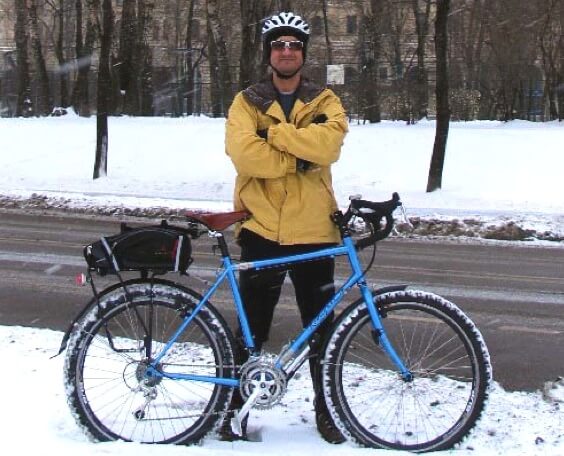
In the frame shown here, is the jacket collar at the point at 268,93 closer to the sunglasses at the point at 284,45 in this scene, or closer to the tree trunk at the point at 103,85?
the sunglasses at the point at 284,45

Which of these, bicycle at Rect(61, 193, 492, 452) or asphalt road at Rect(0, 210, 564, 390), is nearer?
bicycle at Rect(61, 193, 492, 452)

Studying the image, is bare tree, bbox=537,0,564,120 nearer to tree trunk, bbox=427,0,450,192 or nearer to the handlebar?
tree trunk, bbox=427,0,450,192

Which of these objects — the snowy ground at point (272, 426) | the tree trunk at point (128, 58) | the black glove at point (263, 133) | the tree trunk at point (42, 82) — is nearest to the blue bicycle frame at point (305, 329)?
the snowy ground at point (272, 426)

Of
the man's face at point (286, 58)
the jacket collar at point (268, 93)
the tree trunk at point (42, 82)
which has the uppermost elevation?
the tree trunk at point (42, 82)

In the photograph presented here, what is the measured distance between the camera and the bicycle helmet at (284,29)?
11.7ft

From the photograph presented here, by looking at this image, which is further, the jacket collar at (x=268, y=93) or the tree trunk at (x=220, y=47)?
the tree trunk at (x=220, y=47)

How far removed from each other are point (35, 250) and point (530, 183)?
1195cm

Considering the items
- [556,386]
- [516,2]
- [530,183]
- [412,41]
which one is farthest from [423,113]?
[556,386]

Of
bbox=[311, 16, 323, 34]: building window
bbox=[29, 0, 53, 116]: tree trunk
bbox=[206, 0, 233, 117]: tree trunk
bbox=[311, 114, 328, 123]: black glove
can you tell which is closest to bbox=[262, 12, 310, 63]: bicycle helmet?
bbox=[311, 114, 328, 123]: black glove

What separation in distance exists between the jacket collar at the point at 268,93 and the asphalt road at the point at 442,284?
1412 millimetres

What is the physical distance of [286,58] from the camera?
3.57m

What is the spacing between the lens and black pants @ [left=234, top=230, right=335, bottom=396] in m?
3.64

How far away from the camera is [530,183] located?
58.6 ft

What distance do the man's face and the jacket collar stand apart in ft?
0.32
